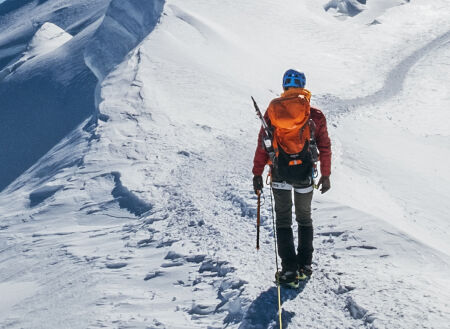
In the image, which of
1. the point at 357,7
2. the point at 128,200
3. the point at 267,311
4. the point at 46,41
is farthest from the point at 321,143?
the point at 46,41

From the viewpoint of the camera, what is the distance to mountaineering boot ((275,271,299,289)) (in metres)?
5.16

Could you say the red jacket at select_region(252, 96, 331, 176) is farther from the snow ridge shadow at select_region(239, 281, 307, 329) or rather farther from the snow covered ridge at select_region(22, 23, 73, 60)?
the snow covered ridge at select_region(22, 23, 73, 60)

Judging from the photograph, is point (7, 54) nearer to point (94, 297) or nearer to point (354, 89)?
point (354, 89)

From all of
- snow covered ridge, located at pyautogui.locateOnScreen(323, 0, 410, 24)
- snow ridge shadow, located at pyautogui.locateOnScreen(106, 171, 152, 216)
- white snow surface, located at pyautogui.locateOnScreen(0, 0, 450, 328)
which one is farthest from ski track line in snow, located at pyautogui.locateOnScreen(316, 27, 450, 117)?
snow ridge shadow, located at pyautogui.locateOnScreen(106, 171, 152, 216)

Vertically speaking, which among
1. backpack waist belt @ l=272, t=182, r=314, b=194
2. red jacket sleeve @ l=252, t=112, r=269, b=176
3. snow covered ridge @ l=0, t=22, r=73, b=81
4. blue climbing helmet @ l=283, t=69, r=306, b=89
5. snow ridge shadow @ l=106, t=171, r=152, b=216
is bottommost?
snow ridge shadow @ l=106, t=171, r=152, b=216

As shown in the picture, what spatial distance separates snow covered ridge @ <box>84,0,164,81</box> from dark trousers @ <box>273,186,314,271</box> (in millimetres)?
23766

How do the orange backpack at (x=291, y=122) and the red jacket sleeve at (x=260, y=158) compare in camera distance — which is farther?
the red jacket sleeve at (x=260, y=158)

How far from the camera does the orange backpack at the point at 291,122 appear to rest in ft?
15.6

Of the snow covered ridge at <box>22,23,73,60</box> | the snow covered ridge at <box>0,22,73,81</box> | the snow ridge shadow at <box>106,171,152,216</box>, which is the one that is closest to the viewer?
the snow ridge shadow at <box>106,171,152,216</box>

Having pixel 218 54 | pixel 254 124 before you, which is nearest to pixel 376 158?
pixel 254 124

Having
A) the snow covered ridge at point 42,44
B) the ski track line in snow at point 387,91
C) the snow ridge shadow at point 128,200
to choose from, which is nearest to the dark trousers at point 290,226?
the snow ridge shadow at point 128,200

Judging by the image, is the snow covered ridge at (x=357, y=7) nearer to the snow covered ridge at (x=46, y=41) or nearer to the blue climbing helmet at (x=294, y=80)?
the snow covered ridge at (x=46, y=41)

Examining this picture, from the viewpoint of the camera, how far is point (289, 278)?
5160 millimetres

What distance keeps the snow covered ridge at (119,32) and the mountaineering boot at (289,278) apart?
24.2 meters
